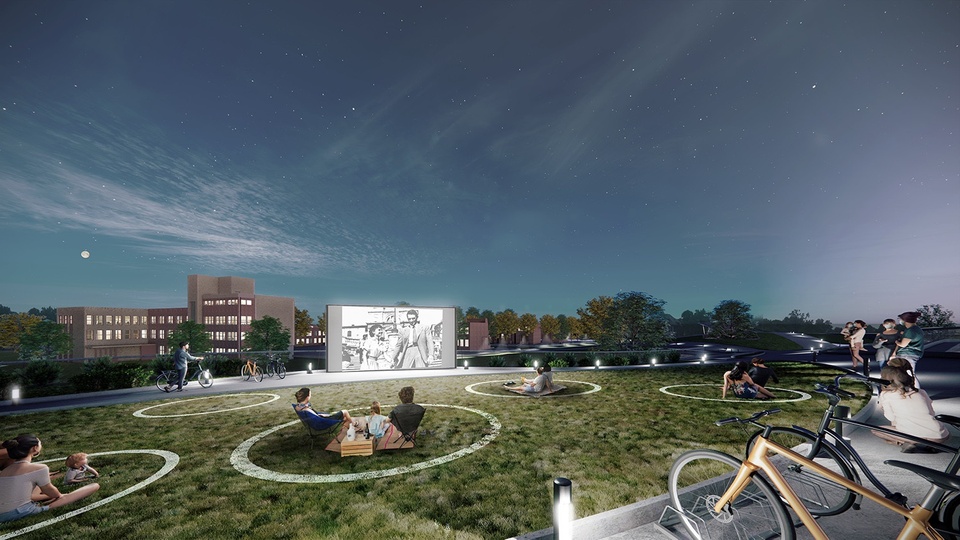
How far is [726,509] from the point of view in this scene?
4.02 metres

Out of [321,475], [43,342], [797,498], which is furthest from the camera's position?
[43,342]

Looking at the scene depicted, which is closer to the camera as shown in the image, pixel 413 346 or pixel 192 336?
pixel 413 346

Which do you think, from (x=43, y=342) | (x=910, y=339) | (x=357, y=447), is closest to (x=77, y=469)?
(x=357, y=447)

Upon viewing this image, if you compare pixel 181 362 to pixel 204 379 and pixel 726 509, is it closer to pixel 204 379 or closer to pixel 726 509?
pixel 204 379

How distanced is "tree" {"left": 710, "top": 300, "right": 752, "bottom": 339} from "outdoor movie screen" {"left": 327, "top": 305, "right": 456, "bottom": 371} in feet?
223

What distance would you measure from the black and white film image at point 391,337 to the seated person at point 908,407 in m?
21.1

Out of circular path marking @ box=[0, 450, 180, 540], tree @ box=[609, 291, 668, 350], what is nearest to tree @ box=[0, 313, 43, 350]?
circular path marking @ box=[0, 450, 180, 540]

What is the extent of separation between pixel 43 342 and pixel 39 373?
75758 mm

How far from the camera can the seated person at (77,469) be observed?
21.3 ft

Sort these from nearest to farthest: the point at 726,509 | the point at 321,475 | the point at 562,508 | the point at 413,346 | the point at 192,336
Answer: the point at 562,508, the point at 726,509, the point at 321,475, the point at 413,346, the point at 192,336

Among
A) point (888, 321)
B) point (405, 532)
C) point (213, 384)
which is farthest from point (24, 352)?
point (888, 321)

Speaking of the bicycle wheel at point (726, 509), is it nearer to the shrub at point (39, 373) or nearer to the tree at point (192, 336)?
the shrub at point (39, 373)

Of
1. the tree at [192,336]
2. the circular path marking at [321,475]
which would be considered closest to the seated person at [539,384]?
the circular path marking at [321,475]

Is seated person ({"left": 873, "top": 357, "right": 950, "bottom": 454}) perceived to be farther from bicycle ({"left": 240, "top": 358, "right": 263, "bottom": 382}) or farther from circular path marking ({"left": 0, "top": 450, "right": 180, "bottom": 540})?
bicycle ({"left": 240, "top": 358, "right": 263, "bottom": 382})
